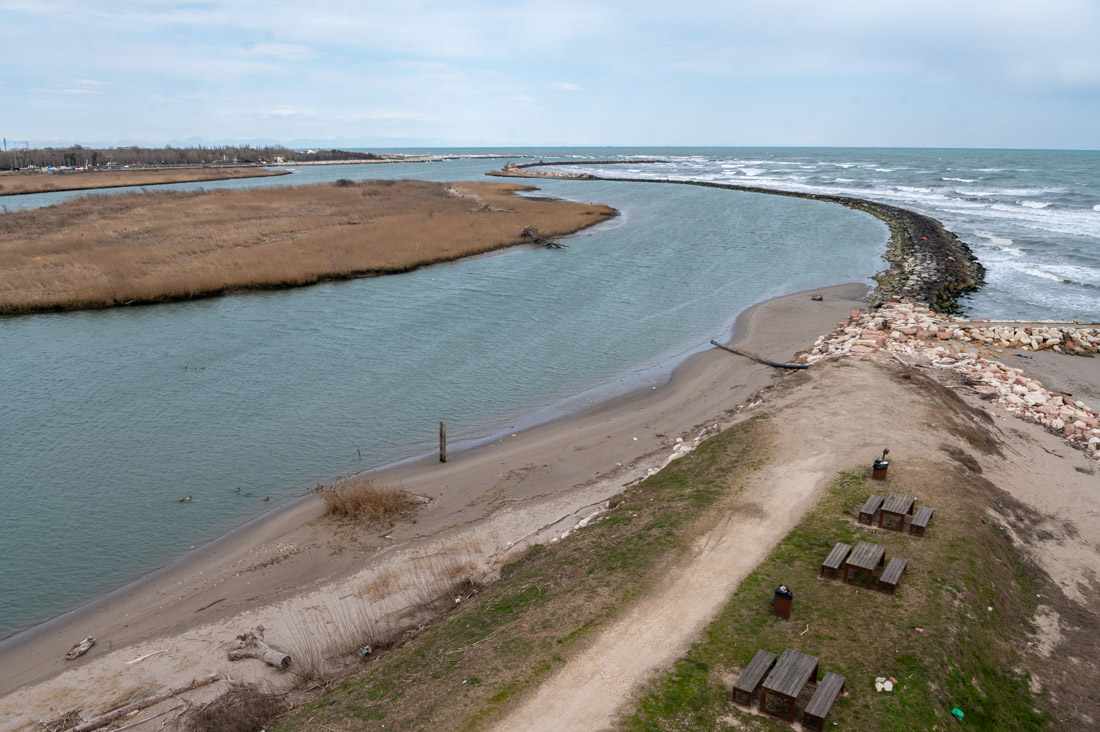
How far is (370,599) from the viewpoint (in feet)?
40.5

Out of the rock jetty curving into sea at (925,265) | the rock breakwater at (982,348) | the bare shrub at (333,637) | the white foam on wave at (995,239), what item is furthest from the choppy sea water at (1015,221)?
the bare shrub at (333,637)

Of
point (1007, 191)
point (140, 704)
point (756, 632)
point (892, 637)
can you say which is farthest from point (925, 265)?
point (1007, 191)

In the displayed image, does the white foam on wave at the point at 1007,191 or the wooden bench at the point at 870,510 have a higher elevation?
the white foam on wave at the point at 1007,191

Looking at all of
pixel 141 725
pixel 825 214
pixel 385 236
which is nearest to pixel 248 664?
pixel 141 725

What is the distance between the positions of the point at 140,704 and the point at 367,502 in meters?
6.31

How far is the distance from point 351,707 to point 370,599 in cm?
373

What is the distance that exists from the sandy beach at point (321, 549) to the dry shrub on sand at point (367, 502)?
509 millimetres

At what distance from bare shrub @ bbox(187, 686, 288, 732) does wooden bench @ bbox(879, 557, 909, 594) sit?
31.3 feet

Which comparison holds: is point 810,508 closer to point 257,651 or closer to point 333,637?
point 333,637

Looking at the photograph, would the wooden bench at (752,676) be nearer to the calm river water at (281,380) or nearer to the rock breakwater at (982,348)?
the calm river water at (281,380)

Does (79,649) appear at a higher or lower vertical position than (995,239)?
lower

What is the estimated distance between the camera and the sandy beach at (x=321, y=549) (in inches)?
435

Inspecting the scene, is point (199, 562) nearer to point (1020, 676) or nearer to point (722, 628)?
point (722, 628)

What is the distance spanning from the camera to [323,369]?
85.8 feet
